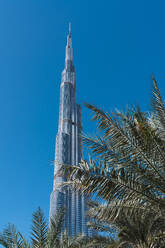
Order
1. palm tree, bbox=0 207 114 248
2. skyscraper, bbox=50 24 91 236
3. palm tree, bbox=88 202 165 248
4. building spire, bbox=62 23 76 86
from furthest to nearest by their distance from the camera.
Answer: building spire, bbox=62 23 76 86 < skyscraper, bbox=50 24 91 236 < palm tree, bbox=0 207 114 248 < palm tree, bbox=88 202 165 248

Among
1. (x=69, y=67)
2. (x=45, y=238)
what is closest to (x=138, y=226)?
(x=45, y=238)

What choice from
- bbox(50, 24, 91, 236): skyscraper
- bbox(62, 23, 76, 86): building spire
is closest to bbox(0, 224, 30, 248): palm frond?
bbox(50, 24, 91, 236): skyscraper

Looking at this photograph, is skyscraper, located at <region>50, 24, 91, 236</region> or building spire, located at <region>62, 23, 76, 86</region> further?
building spire, located at <region>62, 23, 76, 86</region>

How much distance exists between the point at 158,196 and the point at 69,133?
103 metres

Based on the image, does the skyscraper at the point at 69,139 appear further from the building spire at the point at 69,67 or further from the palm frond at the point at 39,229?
the palm frond at the point at 39,229

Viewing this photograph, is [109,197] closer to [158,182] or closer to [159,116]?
[158,182]

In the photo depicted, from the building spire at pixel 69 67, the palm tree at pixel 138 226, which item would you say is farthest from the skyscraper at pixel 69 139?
the palm tree at pixel 138 226

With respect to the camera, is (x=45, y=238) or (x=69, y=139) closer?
(x=45, y=238)

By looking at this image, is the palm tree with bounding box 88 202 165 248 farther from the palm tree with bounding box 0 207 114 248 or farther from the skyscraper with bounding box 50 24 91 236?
the skyscraper with bounding box 50 24 91 236

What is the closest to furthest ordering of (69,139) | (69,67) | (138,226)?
(138,226), (69,139), (69,67)

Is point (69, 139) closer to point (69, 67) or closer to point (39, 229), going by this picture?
point (69, 67)

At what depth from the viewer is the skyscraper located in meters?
85.6

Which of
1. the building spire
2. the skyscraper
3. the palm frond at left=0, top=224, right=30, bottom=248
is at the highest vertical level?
the building spire

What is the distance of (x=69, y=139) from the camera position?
106 metres
